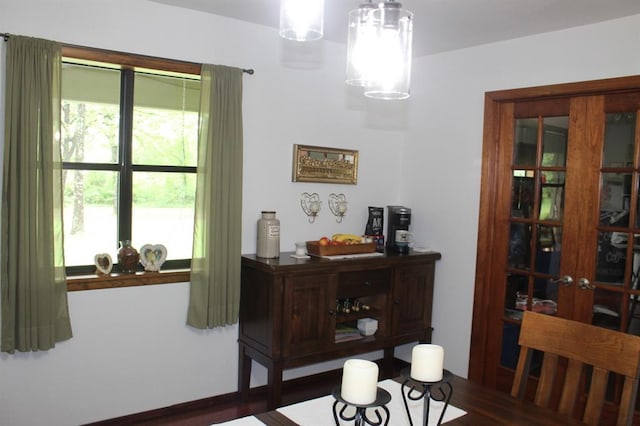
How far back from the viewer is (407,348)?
4227 mm

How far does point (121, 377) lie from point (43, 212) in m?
1.06

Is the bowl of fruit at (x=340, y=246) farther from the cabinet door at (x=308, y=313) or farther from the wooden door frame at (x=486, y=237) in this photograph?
the wooden door frame at (x=486, y=237)

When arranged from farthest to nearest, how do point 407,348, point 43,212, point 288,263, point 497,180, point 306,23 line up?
point 407,348 → point 497,180 → point 288,263 → point 43,212 → point 306,23

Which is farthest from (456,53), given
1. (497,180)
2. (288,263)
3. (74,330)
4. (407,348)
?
(74,330)

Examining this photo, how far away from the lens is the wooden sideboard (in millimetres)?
3150

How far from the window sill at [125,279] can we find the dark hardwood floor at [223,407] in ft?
2.58

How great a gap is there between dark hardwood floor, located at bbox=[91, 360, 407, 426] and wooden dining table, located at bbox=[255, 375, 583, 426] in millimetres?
1701

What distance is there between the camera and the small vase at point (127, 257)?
308cm

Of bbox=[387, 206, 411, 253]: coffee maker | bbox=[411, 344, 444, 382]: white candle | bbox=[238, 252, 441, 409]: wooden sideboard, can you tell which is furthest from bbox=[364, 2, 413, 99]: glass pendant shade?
bbox=[387, 206, 411, 253]: coffee maker

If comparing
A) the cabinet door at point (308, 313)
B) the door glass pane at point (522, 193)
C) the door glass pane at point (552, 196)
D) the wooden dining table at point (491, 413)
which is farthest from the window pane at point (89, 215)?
the door glass pane at point (552, 196)

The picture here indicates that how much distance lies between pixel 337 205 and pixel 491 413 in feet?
7.74

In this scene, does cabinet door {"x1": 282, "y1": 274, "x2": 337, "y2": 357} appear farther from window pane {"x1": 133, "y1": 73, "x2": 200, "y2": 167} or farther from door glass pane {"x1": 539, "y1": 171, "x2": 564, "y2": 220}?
door glass pane {"x1": 539, "y1": 171, "x2": 564, "y2": 220}

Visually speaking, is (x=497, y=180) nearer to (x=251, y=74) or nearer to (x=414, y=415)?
(x=251, y=74)

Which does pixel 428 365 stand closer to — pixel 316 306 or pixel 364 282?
pixel 316 306
